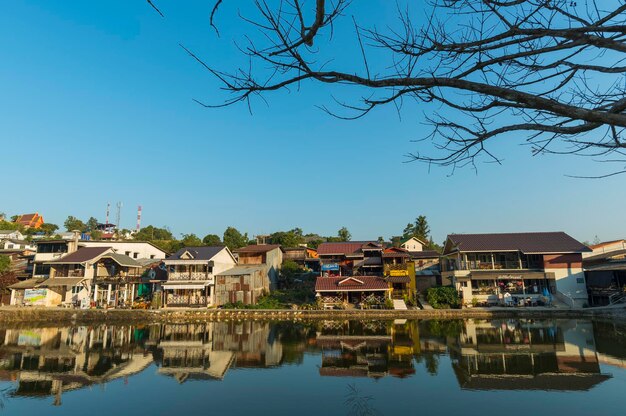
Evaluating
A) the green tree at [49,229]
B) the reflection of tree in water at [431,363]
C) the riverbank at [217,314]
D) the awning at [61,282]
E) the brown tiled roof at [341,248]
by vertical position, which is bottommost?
the reflection of tree in water at [431,363]

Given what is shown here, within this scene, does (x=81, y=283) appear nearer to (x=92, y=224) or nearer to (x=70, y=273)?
(x=70, y=273)

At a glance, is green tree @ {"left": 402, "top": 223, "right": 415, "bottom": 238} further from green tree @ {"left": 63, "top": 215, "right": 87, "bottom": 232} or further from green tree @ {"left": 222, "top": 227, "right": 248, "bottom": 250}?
green tree @ {"left": 63, "top": 215, "right": 87, "bottom": 232}

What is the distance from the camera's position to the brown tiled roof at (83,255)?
96.5ft

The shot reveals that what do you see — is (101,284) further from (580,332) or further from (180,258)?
(580,332)

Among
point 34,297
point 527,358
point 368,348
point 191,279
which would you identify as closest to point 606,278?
point 527,358

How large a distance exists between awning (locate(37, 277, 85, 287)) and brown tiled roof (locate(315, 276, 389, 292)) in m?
20.5

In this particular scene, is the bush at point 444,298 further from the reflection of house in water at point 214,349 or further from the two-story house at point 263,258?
the two-story house at point 263,258

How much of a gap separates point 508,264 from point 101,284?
3527cm

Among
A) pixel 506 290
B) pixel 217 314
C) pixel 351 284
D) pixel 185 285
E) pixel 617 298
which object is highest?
pixel 185 285

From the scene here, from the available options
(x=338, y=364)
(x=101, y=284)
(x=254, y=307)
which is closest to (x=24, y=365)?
(x=338, y=364)

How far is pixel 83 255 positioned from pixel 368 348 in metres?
27.6

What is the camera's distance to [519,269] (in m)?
27.8

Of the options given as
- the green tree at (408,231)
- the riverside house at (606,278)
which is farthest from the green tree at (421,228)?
the riverside house at (606,278)

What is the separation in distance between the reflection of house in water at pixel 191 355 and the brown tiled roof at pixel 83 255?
13.0 m
